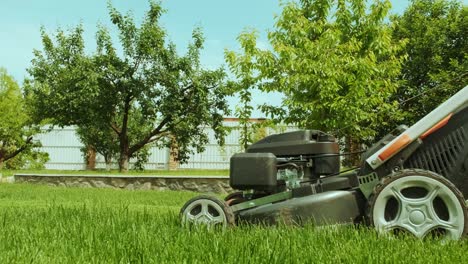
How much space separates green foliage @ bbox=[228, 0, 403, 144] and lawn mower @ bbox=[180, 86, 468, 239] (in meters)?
4.81

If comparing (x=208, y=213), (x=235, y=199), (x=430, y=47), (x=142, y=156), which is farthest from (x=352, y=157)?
(x=208, y=213)

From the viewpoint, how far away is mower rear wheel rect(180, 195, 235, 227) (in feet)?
11.8

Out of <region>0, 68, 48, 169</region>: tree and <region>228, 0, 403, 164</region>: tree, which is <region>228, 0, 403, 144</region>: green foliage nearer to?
<region>228, 0, 403, 164</region>: tree

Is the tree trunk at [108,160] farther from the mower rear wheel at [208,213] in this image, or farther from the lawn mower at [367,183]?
the mower rear wheel at [208,213]

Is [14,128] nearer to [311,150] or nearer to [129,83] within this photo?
[129,83]

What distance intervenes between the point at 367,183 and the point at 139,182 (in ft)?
31.8

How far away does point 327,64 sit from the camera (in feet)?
30.0

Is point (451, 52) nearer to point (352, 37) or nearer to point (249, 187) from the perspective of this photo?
point (352, 37)

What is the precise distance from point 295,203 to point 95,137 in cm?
1714

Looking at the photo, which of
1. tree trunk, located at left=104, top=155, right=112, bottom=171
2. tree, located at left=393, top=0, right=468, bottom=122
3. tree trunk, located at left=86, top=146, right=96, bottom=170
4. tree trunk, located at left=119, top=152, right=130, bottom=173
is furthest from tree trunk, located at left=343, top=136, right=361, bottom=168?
tree trunk, located at left=86, top=146, right=96, bottom=170

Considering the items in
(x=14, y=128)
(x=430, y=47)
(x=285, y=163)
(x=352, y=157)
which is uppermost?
(x=430, y=47)

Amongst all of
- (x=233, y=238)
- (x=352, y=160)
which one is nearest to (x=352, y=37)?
(x=352, y=160)

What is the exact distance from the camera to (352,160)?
555 inches

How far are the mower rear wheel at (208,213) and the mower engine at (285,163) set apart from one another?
23 centimetres
